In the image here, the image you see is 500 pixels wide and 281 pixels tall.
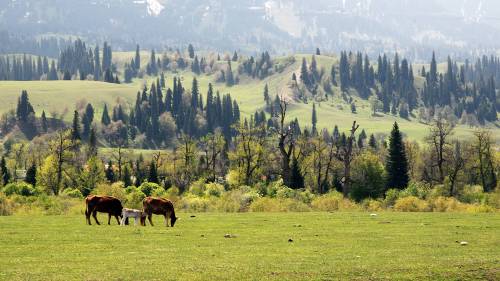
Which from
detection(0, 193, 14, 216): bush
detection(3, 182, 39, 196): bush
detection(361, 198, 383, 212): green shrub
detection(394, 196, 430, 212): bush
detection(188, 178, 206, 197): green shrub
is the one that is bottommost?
detection(188, 178, 206, 197): green shrub

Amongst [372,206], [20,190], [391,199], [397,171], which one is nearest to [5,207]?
[20,190]

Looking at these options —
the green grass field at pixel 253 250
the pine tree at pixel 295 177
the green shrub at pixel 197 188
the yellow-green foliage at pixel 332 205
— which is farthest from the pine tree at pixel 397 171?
the green grass field at pixel 253 250

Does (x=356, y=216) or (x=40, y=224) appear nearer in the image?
(x=40, y=224)

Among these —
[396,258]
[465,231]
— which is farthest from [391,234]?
[396,258]

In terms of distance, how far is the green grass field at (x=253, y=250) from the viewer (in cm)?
2667

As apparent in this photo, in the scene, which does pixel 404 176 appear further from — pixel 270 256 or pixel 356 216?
pixel 270 256

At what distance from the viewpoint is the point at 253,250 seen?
32.4 metres

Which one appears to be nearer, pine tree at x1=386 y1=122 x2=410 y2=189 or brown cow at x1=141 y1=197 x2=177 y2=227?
brown cow at x1=141 y1=197 x2=177 y2=227

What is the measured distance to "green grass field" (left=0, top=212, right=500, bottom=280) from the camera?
26672mm

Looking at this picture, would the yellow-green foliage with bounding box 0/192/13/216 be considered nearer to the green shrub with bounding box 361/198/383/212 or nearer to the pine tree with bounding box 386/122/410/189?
the green shrub with bounding box 361/198/383/212

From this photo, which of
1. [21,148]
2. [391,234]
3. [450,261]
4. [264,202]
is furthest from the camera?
[21,148]

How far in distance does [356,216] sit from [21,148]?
147 meters

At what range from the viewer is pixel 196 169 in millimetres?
132375

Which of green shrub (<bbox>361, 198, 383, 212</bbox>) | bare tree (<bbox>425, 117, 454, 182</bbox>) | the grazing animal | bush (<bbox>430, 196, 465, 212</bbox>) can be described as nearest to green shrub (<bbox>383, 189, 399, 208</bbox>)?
green shrub (<bbox>361, 198, 383, 212</bbox>)
